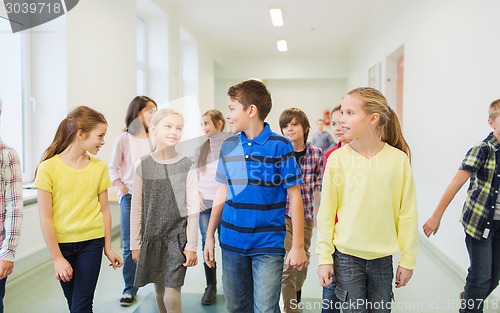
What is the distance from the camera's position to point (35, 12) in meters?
3.64

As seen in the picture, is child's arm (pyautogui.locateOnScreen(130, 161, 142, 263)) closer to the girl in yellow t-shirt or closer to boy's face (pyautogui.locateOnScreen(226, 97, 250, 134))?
the girl in yellow t-shirt

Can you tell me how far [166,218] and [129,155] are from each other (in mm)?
906

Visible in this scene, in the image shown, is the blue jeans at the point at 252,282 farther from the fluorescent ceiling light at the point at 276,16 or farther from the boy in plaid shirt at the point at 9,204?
the fluorescent ceiling light at the point at 276,16

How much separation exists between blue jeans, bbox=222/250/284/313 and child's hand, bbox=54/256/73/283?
638 millimetres

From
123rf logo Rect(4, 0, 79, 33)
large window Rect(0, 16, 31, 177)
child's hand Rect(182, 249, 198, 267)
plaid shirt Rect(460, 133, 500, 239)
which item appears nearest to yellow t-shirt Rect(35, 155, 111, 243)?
child's hand Rect(182, 249, 198, 267)

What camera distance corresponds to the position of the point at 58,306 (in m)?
2.58

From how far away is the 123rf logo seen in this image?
3.51 meters

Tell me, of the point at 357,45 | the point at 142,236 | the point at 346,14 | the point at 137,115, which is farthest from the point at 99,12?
the point at 357,45

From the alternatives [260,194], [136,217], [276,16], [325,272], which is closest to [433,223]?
[325,272]

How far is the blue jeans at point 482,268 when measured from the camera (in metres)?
1.92

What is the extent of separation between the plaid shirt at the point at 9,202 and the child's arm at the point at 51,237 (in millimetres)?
85

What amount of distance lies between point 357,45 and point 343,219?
8273mm

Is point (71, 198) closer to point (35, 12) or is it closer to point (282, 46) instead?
point (35, 12)

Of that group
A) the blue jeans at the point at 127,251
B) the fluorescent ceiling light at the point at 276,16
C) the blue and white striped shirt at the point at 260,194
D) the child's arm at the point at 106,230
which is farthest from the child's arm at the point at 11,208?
the fluorescent ceiling light at the point at 276,16
